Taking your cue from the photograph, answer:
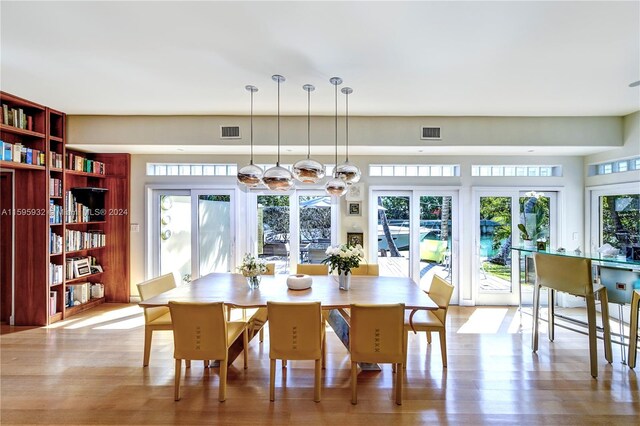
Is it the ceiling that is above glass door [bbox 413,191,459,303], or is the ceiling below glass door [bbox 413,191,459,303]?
above

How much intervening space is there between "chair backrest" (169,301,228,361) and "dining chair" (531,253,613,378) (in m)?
3.22

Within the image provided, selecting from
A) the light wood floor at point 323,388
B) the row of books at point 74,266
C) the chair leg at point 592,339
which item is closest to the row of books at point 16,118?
the row of books at point 74,266

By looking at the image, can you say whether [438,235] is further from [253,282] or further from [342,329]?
[253,282]

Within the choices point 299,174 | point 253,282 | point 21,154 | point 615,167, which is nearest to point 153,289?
point 253,282

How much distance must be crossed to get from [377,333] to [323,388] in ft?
2.51

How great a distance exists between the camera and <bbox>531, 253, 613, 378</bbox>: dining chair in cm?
285

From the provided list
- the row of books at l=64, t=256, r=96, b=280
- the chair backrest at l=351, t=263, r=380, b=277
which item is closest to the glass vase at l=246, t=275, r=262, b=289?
the chair backrest at l=351, t=263, r=380, b=277

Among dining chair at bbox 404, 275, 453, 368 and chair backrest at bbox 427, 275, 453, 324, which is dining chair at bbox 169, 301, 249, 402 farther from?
chair backrest at bbox 427, 275, 453, 324

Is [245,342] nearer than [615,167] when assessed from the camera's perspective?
Yes

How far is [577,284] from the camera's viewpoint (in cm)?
294

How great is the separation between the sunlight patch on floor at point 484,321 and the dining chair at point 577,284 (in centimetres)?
65

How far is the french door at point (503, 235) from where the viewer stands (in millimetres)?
4945

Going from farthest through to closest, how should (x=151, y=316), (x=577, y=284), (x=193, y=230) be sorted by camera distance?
(x=193, y=230), (x=151, y=316), (x=577, y=284)

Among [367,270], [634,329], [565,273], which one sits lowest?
[634,329]
